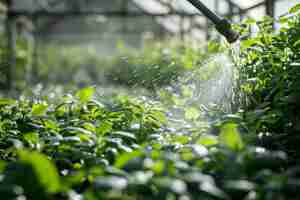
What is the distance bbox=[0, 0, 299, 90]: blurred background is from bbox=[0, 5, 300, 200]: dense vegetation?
1355 millimetres

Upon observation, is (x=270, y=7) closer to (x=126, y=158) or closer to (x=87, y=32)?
(x=126, y=158)

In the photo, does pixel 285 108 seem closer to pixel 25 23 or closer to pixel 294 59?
pixel 294 59

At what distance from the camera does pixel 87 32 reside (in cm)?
1585

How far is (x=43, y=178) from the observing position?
802 mm

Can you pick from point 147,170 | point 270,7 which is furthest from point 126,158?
point 270,7

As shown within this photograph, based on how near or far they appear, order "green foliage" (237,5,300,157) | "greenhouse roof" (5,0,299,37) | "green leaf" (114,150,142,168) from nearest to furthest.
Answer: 1. "green leaf" (114,150,142,168)
2. "green foliage" (237,5,300,157)
3. "greenhouse roof" (5,0,299,37)

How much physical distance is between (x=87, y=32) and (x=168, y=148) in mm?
14982

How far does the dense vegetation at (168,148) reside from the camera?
799mm

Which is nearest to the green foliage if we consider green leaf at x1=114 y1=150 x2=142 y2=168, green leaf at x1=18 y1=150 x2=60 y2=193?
green leaf at x1=114 y1=150 x2=142 y2=168

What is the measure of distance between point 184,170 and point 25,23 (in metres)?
12.5

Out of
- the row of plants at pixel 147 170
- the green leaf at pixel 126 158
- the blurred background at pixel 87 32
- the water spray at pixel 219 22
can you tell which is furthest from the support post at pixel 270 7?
the green leaf at pixel 126 158

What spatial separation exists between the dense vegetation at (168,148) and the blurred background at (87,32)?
1355 millimetres

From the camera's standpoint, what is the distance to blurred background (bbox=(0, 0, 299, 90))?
23.6 ft

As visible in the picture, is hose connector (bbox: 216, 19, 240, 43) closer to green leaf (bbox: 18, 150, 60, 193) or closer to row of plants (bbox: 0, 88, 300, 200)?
row of plants (bbox: 0, 88, 300, 200)
